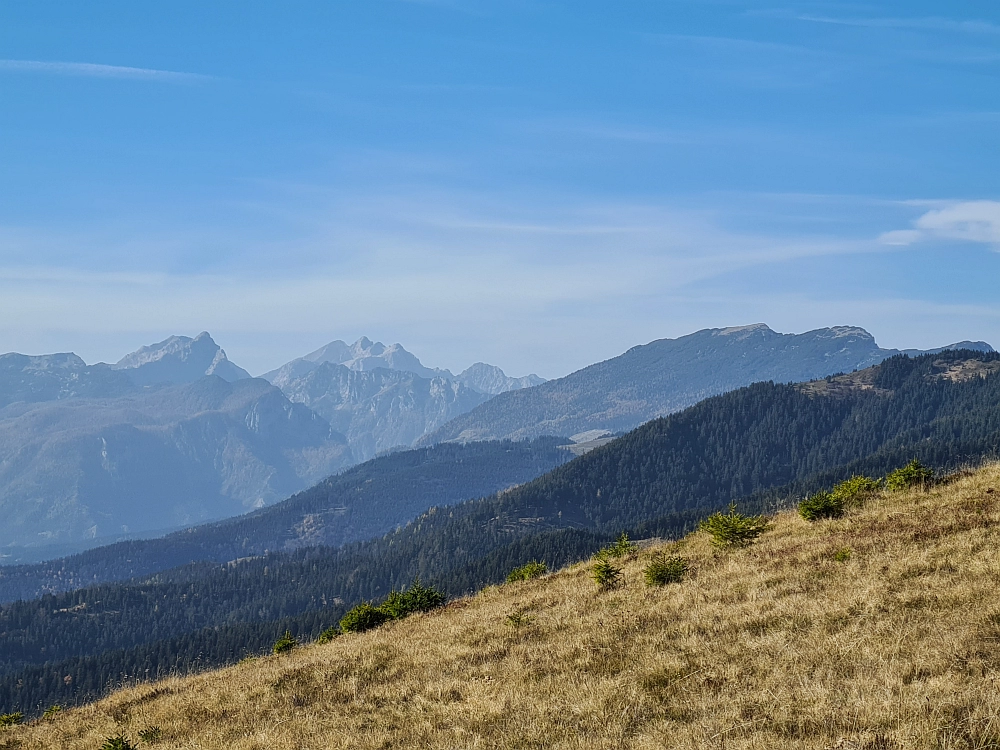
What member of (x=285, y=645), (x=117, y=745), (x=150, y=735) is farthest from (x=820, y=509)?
(x=117, y=745)

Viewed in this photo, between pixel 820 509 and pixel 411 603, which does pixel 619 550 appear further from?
pixel 411 603

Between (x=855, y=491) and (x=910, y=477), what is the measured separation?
2081 mm

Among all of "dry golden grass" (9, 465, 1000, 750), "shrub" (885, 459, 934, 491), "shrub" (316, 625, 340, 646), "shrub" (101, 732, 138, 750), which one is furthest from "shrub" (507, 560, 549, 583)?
"shrub" (101, 732, 138, 750)

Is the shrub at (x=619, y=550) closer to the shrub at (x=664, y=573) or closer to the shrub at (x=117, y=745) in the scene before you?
the shrub at (x=664, y=573)

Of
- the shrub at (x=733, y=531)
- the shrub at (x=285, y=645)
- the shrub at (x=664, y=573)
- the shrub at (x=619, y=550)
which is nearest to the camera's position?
the shrub at (x=664, y=573)

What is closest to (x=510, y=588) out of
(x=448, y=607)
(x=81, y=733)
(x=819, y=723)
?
(x=448, y=607)

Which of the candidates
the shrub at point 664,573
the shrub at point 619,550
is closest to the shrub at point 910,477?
the shrub at point 619,550

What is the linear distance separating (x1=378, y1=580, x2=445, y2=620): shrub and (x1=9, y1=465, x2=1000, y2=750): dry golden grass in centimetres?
430

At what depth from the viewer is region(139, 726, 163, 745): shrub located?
1636 cm

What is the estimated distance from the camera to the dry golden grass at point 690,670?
1108 centimetres

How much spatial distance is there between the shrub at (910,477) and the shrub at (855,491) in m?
0.70

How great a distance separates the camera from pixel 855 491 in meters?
28.4

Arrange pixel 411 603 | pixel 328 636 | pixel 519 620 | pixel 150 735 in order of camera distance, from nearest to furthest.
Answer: pixel 150 735 → pixel 519 620 → pixel 411 603 → pixel 328 636

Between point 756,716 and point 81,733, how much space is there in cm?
1692
